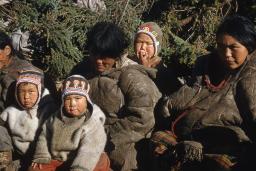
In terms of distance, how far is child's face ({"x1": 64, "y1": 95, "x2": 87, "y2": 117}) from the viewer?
5.08 metres

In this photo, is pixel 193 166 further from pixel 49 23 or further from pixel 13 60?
pixel 49 23

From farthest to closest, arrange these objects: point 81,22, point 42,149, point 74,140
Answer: point 81,22, point 42,149, point 74,140

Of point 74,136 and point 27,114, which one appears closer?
point 74,136

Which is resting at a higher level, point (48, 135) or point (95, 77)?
point (95, 77)

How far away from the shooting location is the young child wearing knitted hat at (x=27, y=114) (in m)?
5.44

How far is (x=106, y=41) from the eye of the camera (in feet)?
18.3

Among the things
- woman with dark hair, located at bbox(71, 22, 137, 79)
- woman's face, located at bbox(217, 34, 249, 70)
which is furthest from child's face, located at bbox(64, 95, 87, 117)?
woman's face, located at bbox(217, 34, 249, 70)

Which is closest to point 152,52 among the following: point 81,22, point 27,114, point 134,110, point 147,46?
point 147,46

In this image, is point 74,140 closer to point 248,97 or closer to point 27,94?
point 27,94

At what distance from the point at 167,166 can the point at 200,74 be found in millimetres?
953

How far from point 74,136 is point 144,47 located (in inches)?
49.9

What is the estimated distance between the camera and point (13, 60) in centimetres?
595

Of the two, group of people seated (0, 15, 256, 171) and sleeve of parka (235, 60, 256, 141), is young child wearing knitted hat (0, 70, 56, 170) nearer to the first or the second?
group of people seated (0, 15, 256, 171)

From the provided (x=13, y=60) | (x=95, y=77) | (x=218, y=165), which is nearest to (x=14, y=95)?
(x=13, y=60)
